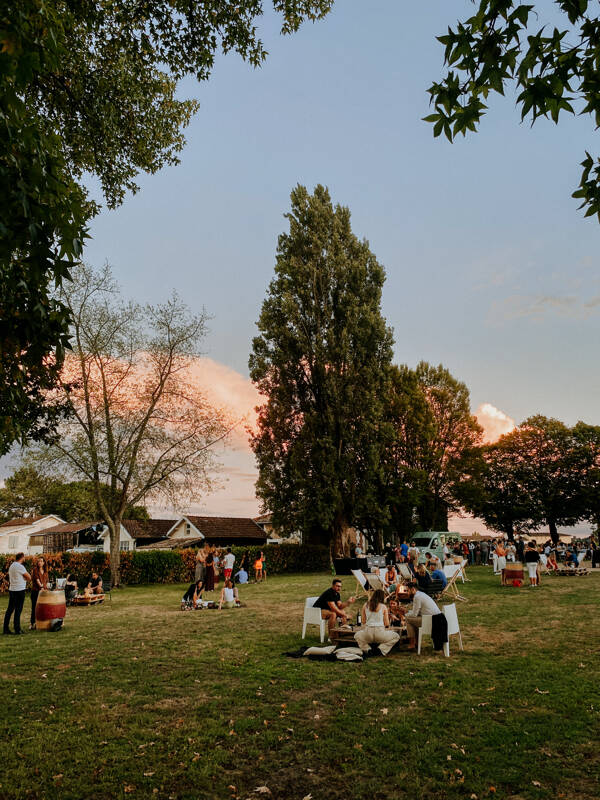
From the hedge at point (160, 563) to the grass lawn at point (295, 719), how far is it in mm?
15896

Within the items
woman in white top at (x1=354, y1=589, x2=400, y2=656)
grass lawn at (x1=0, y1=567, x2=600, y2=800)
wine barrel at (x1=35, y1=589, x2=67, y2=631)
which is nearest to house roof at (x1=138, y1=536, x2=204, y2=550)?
wine barrel at (x1=35, y1=589, x2=67, y2=631)

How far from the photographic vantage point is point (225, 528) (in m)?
59.5

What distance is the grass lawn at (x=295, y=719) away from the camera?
15.9ft

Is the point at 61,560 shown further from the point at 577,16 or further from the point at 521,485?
the point at 521,485

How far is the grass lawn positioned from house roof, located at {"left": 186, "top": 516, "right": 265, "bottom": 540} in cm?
4690

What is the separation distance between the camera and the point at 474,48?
434 cm

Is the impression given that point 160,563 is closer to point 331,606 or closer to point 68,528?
point 331,606

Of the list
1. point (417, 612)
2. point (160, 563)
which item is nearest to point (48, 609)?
point (417, 612)

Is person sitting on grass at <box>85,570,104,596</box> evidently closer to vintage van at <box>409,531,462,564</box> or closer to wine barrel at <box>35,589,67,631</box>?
wine barrel at <box>35,589,67,631</box>

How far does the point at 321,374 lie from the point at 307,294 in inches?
216

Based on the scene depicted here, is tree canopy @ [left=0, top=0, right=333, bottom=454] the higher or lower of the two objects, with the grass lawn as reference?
higher

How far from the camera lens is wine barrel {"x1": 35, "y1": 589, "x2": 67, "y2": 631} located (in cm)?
1345

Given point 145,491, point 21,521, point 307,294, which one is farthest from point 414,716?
point 21,521

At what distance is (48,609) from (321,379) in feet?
76.3
